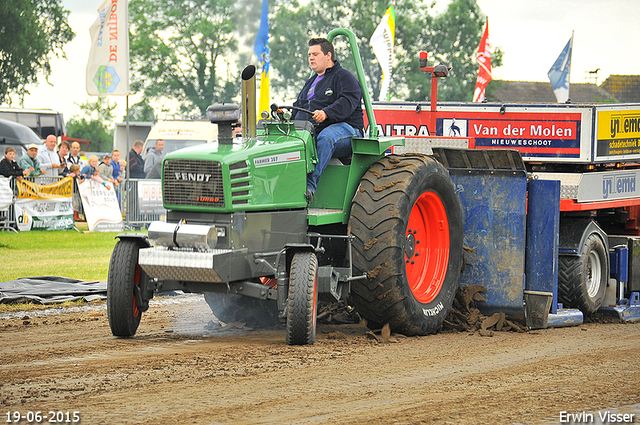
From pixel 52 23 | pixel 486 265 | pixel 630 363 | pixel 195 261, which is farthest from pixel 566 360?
pixel 52 23

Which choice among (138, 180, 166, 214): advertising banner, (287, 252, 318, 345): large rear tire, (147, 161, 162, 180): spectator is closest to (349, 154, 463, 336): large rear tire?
(287, 252, 318, 345): large rear tire

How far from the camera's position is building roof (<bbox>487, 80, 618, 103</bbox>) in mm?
55625

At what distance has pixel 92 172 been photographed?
1684 centimetres

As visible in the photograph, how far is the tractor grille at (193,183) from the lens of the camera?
222 inches

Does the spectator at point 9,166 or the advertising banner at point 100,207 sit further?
the advertising banner at point 100,207

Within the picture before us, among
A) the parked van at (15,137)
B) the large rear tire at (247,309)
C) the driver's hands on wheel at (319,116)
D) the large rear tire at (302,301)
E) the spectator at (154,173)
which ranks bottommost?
the large rear tire at (247,309)

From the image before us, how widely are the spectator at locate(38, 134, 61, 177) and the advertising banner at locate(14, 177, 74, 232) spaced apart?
81cm

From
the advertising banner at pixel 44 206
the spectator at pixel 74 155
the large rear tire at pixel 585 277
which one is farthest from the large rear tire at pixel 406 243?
the spectator at pixel 74 155

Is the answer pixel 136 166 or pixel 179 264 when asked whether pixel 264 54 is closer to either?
pixel 136 166

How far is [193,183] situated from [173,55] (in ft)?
157

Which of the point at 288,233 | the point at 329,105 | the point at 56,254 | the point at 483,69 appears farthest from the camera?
the point at 483,69

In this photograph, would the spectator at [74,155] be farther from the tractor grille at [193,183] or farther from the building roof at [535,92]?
the building roof at [535,92]

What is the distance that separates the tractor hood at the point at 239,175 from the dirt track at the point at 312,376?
1021 millimetres

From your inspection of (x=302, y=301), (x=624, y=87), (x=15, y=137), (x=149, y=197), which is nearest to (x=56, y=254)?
(x=149, y=197)
